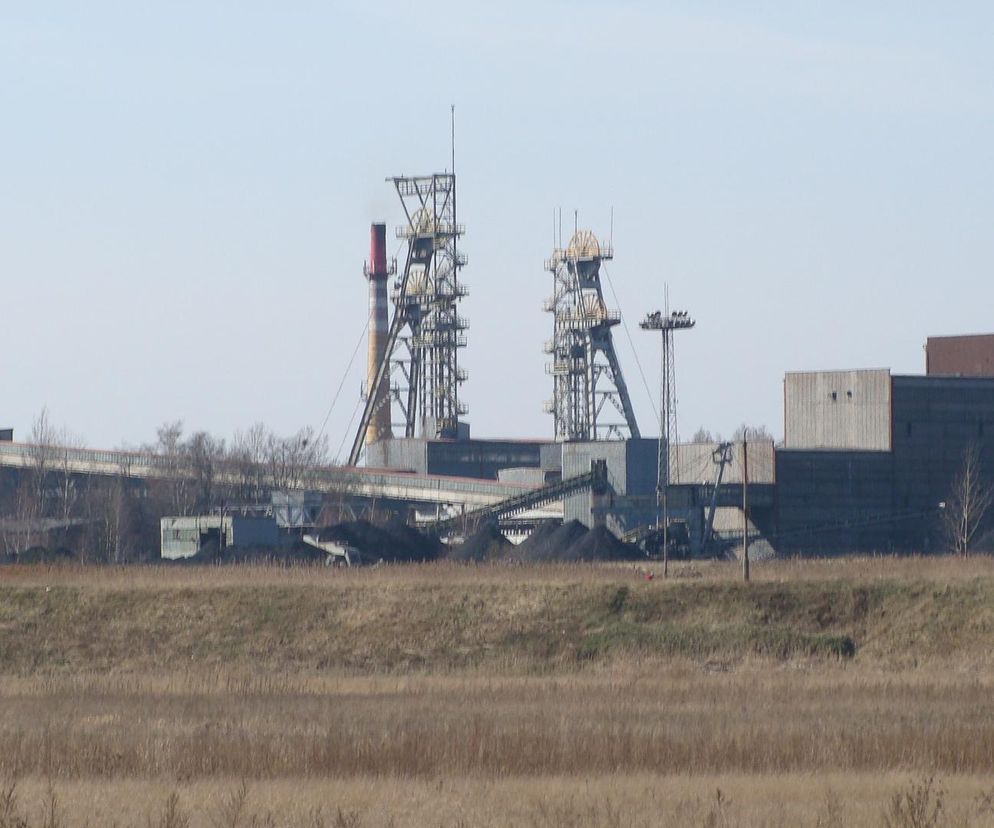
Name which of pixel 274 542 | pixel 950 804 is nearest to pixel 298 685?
pixel 950 804

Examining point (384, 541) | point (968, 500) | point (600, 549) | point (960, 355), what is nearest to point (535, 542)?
point (600, 549)

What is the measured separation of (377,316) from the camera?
91562 millimetres

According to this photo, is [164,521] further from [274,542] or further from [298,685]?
[298,685]

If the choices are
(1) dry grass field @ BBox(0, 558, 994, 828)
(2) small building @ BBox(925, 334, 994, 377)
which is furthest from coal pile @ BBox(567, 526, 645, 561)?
(2) small building @ BBox(925, 334, 994, 377)

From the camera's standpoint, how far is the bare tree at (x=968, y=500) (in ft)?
212

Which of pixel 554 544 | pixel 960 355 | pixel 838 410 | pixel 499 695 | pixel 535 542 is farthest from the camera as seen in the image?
pixel 960 355

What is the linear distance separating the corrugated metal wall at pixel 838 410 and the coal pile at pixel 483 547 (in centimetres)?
1454

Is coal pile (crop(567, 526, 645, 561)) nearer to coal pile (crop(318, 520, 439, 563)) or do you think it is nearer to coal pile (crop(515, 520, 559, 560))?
coal pile (crop(515, 520, 559, 560))

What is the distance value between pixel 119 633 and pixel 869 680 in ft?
62.9

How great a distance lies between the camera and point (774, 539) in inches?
2562

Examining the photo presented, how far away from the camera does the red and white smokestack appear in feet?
299

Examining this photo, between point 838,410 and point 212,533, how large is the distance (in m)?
26.4

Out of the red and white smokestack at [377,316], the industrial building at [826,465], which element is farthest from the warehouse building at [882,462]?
the red and white smokestack at [377,316]

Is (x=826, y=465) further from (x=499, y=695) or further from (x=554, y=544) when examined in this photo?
(x=499, y=695)
